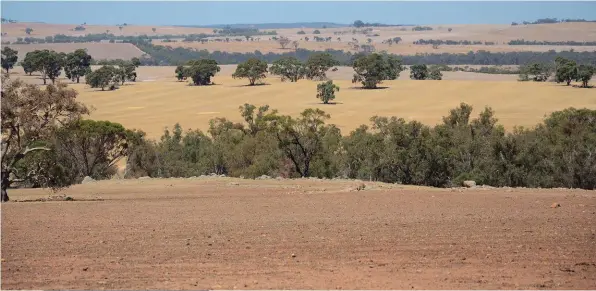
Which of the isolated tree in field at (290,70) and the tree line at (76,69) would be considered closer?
the tree line at (76,69)

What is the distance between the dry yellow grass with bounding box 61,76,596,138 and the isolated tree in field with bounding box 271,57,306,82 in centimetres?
1175

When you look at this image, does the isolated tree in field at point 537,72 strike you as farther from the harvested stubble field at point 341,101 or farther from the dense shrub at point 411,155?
the dense shrub at point 411,155

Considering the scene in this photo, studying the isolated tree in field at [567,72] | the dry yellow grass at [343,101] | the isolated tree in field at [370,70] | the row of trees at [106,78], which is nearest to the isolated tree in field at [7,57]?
the dry yellow grass at [343,101]

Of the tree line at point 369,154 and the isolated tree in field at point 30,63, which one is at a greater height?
the tree line at point 369,154

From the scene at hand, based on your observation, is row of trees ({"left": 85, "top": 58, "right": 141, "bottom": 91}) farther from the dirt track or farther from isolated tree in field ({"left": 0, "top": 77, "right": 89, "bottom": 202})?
the dirt track

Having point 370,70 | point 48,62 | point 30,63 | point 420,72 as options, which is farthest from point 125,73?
point 420,72

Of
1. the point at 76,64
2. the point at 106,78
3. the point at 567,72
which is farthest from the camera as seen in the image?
the point at 76,64

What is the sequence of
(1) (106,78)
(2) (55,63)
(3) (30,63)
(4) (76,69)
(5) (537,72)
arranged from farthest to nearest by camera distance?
(4) (76,69), (2) (55,63), (3) (30,63), (5) (537,72), (1) (106,78)

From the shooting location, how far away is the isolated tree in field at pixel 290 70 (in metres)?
140

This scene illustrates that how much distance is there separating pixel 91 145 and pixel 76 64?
103 m

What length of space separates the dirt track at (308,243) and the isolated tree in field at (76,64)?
121 m

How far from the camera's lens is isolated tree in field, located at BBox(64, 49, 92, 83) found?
455 feet

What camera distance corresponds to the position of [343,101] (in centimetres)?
10488

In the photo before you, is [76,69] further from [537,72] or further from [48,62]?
[537,72]
